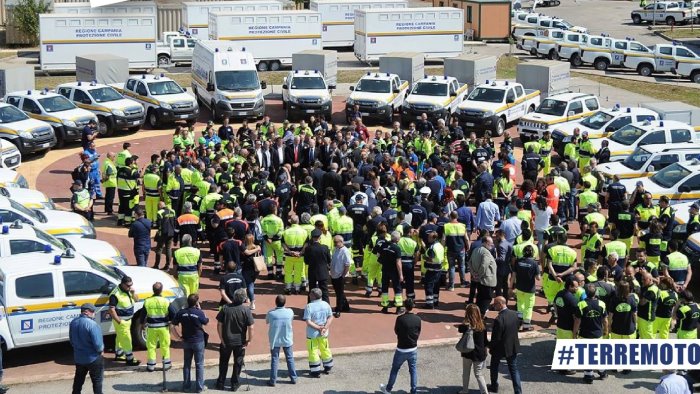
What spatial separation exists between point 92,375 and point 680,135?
19033 millimetres

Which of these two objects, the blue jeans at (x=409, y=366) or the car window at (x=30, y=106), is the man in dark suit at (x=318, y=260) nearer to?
the blue jeans at (x=409, y=366)

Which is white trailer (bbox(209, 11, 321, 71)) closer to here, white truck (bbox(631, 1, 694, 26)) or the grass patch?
the grass patch

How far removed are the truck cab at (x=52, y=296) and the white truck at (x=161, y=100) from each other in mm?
18183

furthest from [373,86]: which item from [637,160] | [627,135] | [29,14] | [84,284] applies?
[29,14]

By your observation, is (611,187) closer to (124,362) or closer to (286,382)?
(286,382)

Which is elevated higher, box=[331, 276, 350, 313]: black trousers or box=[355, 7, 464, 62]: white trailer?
box=[355, 7, 464, 62]: white trailer

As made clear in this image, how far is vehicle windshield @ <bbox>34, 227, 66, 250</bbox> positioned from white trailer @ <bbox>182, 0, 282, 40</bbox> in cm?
3405

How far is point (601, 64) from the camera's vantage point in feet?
168

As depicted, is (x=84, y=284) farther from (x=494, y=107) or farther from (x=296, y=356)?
(x=494, y=107)

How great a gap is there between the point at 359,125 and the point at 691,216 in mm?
10992

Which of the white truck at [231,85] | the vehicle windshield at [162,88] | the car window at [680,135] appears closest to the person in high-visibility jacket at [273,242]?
the car window at [680,135]

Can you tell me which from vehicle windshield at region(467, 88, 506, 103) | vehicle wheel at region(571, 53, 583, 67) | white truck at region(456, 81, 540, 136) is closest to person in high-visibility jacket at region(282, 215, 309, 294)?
white truck at region(456, 81, 540, 136)

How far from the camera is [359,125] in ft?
95.1

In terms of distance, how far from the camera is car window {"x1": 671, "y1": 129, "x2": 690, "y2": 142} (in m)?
28.2
